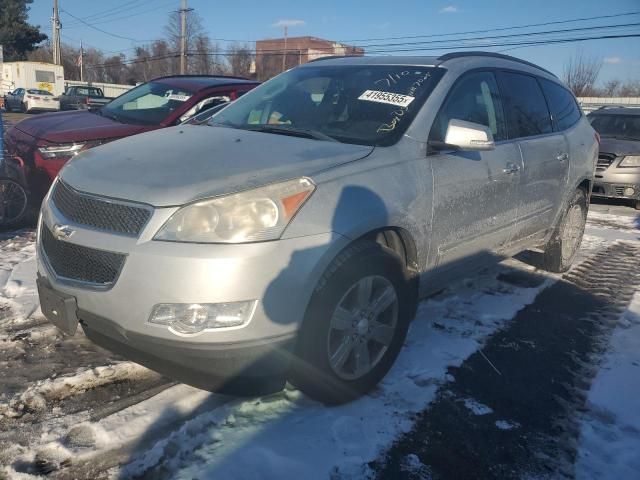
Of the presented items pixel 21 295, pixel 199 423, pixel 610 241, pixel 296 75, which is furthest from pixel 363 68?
pixel 610 241

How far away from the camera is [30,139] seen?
19.6 feet

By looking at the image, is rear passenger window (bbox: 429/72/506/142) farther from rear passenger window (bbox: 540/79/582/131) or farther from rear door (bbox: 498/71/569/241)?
rear passenger window (bbox: 540/79/582/131)

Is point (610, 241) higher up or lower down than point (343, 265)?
lower down

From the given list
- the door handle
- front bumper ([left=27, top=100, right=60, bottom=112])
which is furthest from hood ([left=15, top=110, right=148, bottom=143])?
front bumper ([left=27, top=100, right=60, bottom=112])

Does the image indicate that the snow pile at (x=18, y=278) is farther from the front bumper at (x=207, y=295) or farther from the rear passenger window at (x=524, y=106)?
the rear passenger window at (x=524, y=106)

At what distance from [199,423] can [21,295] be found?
2.18m

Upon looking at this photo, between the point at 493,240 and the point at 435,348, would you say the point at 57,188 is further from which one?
the point at 493,240

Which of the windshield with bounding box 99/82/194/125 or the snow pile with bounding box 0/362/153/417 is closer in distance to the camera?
the snow pile with bounding box 0/362/153/417

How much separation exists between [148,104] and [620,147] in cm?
847

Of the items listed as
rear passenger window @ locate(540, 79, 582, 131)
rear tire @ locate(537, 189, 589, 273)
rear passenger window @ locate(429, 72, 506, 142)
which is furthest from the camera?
rear tire @ locate(537, 189, 589, 273)

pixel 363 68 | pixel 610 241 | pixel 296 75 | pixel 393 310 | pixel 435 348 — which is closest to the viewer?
pixel 393 310

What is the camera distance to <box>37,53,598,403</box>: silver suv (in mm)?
2240

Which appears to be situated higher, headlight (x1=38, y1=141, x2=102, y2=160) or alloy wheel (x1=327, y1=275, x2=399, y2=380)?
headlight (x1=38, y1=141, x2=102, y2=160)

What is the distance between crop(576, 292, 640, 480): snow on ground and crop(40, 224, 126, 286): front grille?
2.26 metres
